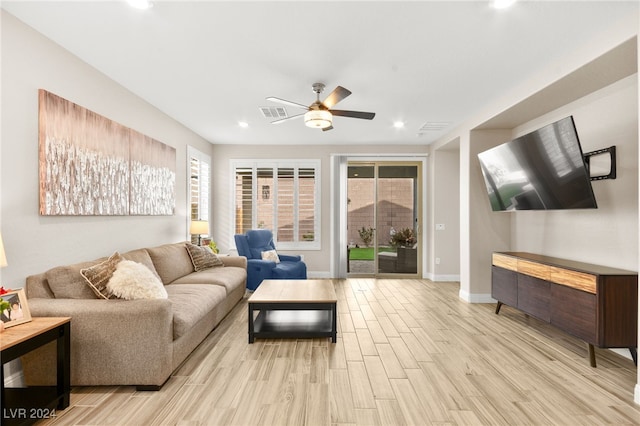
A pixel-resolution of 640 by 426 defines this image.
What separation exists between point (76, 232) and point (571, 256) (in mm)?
4938

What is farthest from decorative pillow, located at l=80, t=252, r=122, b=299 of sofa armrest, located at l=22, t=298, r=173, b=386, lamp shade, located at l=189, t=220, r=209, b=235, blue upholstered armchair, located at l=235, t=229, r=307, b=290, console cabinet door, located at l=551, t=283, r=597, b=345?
console cabinet door, located at l=551, t=283, r=597, b=345

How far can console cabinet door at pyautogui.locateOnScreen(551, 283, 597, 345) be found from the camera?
2.69 m

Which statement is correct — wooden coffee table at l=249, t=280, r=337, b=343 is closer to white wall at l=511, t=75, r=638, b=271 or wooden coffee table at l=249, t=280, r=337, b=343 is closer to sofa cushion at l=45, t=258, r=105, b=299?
sofa cushion at l=45, t=258, r=105, b=299

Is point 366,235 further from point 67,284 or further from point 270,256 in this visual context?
point 67,284

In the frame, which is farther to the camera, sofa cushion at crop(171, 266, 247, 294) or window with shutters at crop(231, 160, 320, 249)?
window with shutters at crop(231, 160, 320, 249)

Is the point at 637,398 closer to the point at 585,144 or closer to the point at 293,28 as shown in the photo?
the point at 585,144

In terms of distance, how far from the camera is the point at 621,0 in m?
2.15

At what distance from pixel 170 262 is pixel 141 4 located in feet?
8.99

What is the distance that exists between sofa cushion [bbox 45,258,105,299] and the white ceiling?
185 centimetres

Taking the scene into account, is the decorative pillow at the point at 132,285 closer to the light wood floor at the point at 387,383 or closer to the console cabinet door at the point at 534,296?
the light wood floor at the point at 387,383

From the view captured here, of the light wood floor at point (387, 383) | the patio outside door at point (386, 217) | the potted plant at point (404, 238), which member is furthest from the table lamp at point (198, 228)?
the potted plant at point (404, 238)

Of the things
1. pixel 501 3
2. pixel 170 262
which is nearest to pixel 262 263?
pixel 170 262

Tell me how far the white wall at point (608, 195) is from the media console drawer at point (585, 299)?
0.23 meters

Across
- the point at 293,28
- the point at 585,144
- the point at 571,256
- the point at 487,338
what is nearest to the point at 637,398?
the point at 487,338
